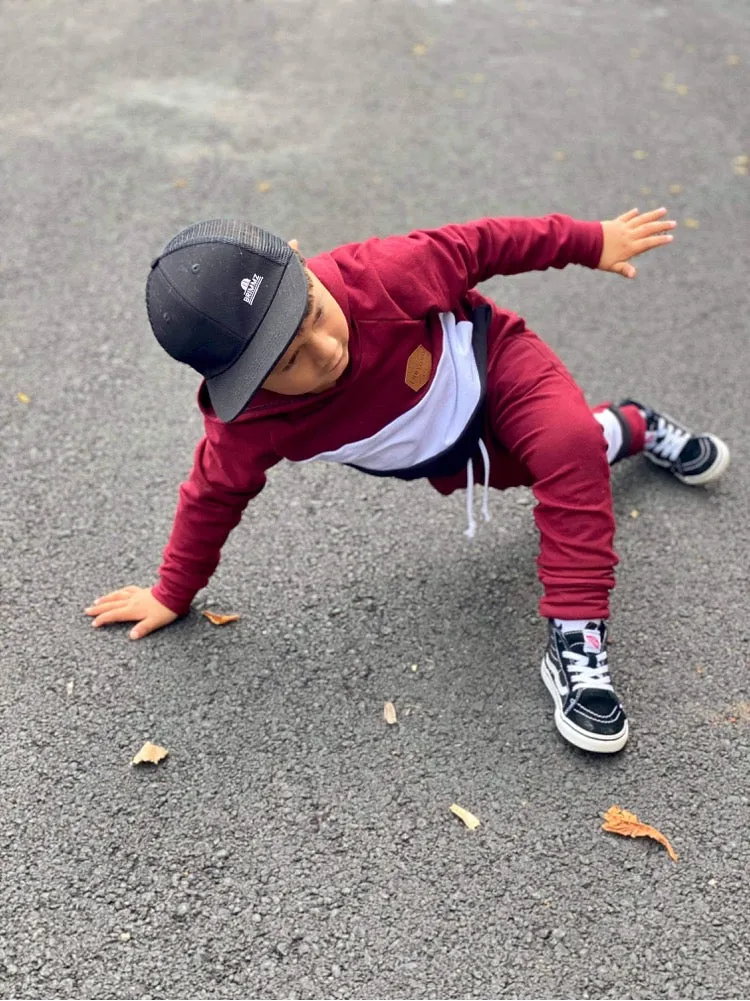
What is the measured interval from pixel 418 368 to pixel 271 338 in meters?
0.49

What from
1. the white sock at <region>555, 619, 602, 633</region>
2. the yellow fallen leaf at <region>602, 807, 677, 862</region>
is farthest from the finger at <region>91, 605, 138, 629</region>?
the yellow fallen leaf at <region>602, 807, 677, 862</region>

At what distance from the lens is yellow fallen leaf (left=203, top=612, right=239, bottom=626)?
2.74 meters

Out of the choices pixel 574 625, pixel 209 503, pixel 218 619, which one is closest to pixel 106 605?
pixel 218 619

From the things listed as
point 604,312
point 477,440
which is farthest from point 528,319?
point 477,440

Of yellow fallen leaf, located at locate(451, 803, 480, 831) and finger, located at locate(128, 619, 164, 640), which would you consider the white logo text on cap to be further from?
yellow fallen leaf, located at locate(451, 803, 480, 831)

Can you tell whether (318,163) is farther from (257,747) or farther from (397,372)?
(257,747)

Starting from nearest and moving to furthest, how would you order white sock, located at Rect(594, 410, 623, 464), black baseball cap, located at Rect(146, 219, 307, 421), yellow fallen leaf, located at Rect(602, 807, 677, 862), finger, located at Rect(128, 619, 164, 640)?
black baseball cap, located at Rect(146, 219, 307, 421), yellow fallen leaf, located at Rect(602, 807, 677, 862), finger, located at Rect(128, 619, 164, 640), white sock, located at Rect(594, 410, 623, 464)

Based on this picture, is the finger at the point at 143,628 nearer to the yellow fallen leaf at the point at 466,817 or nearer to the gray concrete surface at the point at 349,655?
the gray concrete surface at the point at 349,655

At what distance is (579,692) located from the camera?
2.41 meters

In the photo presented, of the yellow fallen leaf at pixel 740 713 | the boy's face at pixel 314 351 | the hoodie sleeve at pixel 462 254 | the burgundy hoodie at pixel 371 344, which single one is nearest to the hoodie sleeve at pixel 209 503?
the burgundy hoodie at pixel 371 344

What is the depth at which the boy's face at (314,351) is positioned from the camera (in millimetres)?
2049

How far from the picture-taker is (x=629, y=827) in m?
2.21

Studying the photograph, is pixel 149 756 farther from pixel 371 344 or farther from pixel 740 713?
pixel 740 713

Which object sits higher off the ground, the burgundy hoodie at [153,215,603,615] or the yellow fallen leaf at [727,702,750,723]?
the burgundy hoodie at [153,215,603,615]
